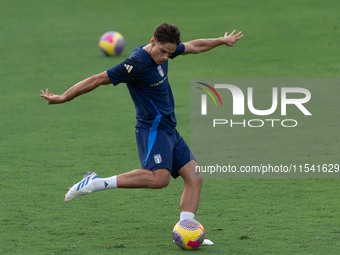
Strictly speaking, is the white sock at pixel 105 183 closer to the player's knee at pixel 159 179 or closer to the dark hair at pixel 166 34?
the player's knee at pixel 159 179

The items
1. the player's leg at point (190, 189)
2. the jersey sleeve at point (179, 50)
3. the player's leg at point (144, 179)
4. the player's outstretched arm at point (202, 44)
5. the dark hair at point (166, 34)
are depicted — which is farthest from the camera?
the player's outstretched arm at point (202, 44)

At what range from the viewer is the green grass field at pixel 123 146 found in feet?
19.2

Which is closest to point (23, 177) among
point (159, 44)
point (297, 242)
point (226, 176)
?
point (226, 176)

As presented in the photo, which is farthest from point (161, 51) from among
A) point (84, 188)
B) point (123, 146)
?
point (123, 146)

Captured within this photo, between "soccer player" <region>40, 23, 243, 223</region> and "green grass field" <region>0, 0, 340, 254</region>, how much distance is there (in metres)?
0.60

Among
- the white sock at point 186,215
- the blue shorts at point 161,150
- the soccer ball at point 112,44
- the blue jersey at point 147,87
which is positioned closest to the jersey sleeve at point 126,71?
the blue jersey at point 147,87

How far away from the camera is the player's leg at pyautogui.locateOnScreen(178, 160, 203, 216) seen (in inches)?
229

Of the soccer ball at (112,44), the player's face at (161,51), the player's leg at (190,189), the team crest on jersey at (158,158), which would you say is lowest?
the player's leg at (190,189)

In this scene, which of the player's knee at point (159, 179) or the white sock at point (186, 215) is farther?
the white sock at point (186, 215)

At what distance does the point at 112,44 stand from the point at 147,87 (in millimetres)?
11628

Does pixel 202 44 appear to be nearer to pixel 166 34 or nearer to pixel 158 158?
pixel 166 34

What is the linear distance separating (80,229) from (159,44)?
223cm

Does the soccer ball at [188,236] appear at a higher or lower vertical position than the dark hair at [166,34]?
lower

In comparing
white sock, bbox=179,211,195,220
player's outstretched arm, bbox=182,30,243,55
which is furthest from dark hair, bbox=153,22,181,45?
white sock, bbox=179,211,195,220
